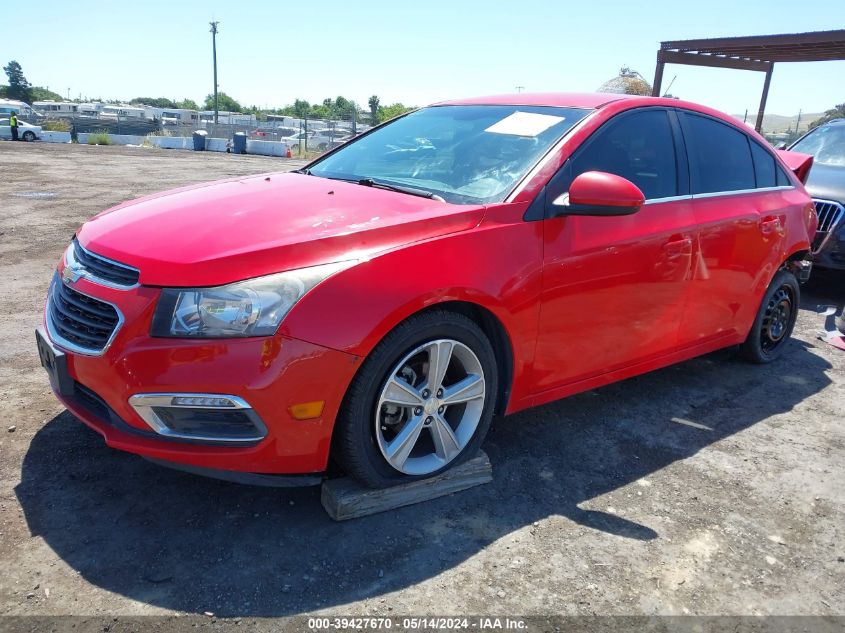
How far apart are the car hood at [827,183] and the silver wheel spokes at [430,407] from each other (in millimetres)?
5505

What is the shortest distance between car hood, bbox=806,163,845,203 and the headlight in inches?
248

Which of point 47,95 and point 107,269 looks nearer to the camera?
point 107,269

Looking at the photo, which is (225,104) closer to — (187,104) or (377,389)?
(187,104)

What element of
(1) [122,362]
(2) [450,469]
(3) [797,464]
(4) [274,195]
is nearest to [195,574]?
(1) [122,362]

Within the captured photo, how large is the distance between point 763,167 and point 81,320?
4278 mm

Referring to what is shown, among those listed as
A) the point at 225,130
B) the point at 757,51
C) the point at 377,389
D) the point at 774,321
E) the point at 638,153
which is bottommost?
the point at 774,321

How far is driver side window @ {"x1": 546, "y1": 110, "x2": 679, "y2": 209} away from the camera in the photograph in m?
3.26

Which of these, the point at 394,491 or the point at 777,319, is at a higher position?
the point at 777,319

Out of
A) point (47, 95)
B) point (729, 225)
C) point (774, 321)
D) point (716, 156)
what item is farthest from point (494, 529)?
point (47, 95)

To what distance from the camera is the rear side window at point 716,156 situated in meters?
3.93

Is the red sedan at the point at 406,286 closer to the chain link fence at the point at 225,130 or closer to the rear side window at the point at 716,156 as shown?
the rear side window at the point at 716,156

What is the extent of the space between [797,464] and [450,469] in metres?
1.94

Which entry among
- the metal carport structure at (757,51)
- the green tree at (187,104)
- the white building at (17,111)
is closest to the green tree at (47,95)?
the green tree at (187,104)

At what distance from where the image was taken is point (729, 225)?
398 centimetres
